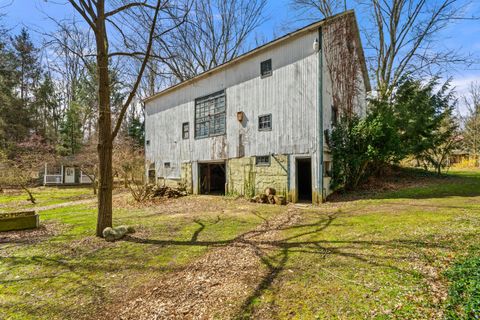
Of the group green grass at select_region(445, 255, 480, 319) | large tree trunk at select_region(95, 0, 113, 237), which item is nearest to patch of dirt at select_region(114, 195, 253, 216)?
large tree trunk at select_region(95, 0, 113, 237)

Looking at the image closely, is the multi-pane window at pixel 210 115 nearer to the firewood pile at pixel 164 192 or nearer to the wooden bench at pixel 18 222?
the firewood pile at pixel 164 192

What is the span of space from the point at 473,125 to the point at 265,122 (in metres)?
31.0

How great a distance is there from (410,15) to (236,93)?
47.5 ft

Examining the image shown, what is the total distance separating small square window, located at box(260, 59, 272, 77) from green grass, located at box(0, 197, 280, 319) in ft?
23.7

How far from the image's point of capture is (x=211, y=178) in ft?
54.5

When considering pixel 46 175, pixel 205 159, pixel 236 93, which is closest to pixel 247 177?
pixel 205 159

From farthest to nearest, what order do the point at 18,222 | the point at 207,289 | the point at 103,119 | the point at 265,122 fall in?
the point at 265,122, the point at 18,222, the point at 103,119, the point at 207,289

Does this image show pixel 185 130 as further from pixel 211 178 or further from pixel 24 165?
pixel 24 165

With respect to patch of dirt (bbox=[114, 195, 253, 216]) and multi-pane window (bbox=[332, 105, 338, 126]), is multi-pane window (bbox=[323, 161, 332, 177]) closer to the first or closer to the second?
multi-pane window (bbox=[332, 105, 338, 126])

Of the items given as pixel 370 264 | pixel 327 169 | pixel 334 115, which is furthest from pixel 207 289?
pixel 334 115

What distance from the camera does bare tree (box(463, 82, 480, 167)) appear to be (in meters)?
26.8

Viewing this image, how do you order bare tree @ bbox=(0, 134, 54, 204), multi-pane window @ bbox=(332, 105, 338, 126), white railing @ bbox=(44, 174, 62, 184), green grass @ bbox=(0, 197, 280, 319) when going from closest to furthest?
1. green grass @ bbox=(0, 197, 280, 319)
2. multi-pane window @ bbox=(332, 105, 338, 126)
3. bare tree @ bbox=(0, 134, 54, 204)
4. white railing @ bbox=(44, 174, 62, 184)

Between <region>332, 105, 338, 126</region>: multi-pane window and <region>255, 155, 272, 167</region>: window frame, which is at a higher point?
<region>332, 105, 338, 126</region>: multi-pane window

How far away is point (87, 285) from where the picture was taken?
409 centimetres
